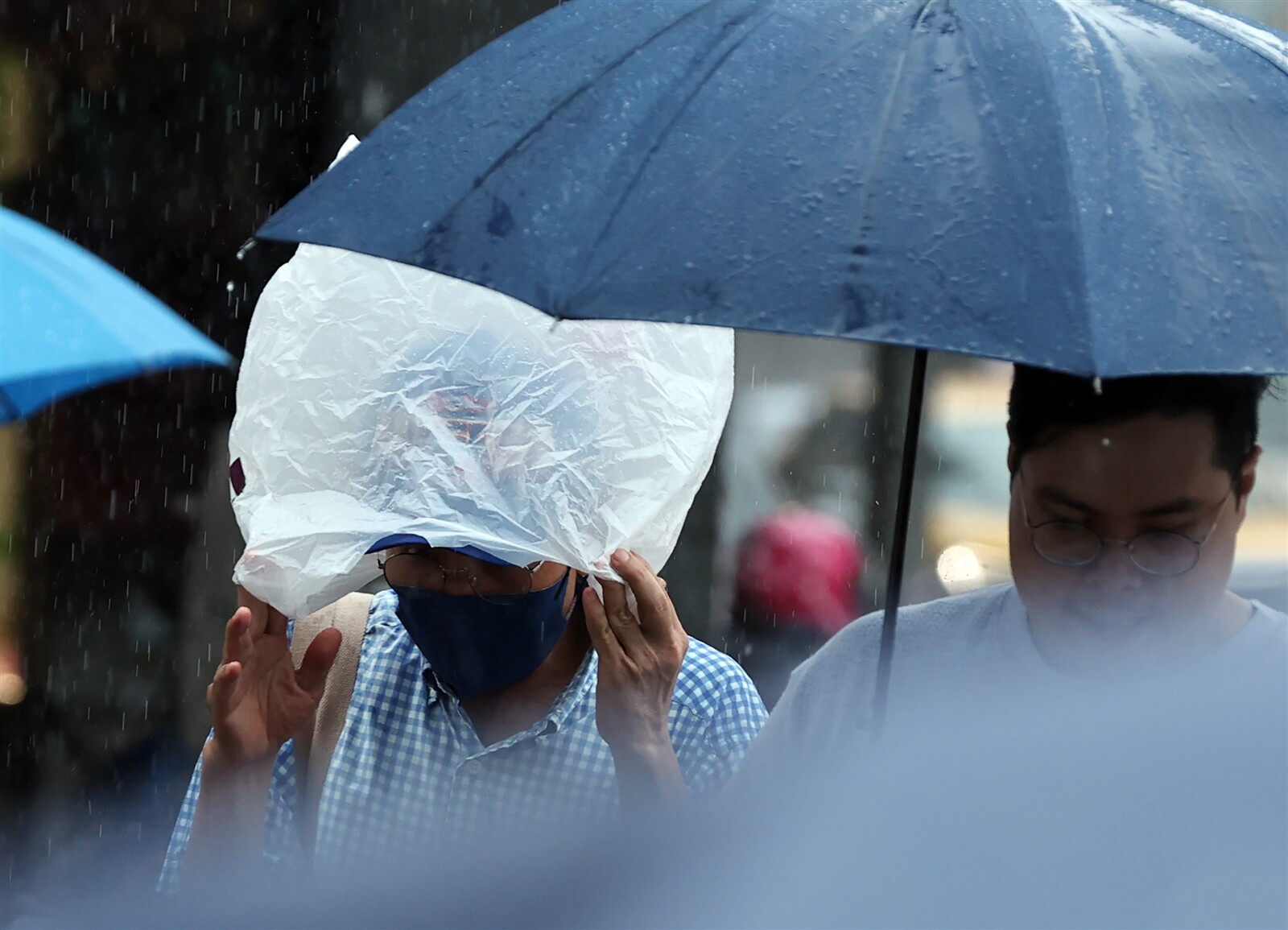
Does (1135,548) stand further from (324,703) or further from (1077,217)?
(324,703)

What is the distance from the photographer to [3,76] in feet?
19.3

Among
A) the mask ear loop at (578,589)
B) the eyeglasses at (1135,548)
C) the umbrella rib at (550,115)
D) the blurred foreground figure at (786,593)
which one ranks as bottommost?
the blurred foreground figure at (786,593)

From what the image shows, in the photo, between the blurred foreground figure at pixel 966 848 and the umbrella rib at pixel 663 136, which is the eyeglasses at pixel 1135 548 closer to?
the umbrella rib at pixel 663 136

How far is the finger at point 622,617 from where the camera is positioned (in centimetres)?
246

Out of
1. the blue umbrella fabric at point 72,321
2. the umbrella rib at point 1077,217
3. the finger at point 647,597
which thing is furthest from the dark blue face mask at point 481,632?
the umbrella rib at point 1077,217

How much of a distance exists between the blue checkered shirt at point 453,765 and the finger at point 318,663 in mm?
102

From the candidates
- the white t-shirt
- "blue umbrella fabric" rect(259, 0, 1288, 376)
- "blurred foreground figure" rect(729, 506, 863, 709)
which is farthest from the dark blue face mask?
"blurred foreground figure" rect(729, 506, 863, 709)

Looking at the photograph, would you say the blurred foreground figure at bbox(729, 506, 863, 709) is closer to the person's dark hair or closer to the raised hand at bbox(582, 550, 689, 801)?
the raised hand at bbox(582, 550, 689, 801)

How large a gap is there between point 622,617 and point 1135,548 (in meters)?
0.82

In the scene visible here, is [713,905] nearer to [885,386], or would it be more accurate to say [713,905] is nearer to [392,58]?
[392,58]

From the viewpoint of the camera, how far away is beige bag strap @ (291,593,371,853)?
2.58 m

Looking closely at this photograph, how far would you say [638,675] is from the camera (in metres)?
2.44

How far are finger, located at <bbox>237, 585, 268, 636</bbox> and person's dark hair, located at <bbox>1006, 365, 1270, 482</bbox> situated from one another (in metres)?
1.23

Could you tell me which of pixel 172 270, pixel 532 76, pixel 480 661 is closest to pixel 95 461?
pixel 172 270
